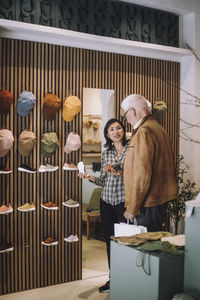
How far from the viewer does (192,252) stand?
8.90 feet

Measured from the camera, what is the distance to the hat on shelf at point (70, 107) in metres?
4.45

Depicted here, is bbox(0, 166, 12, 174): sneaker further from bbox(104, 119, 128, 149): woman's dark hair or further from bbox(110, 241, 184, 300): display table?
bbox(110, 241, 184, 300): display table

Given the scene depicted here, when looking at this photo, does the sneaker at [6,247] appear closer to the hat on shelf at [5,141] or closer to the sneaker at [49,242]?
the sneaker at [49,242]

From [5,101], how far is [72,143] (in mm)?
858

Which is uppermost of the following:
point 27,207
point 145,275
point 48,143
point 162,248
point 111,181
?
point 48,143

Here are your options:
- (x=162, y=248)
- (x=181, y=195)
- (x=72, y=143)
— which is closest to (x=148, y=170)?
(x=162, y=248)

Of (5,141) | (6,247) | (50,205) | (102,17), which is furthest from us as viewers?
(102,17)

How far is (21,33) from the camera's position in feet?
13.7

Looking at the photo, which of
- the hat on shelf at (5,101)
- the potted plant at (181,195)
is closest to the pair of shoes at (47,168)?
the hat on shelf at (5,101)

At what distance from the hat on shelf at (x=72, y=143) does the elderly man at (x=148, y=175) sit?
3.20ft

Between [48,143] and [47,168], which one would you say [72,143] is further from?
[47,168]

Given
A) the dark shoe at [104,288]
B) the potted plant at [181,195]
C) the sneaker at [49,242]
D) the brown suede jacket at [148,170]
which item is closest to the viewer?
the brown suede jacket at [148,170]

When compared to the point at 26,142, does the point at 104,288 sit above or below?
below

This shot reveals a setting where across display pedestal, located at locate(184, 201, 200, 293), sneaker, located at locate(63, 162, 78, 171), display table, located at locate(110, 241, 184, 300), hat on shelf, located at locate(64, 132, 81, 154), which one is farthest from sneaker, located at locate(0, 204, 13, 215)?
display pedestal, located at locate(184, 201, 200, 293)
